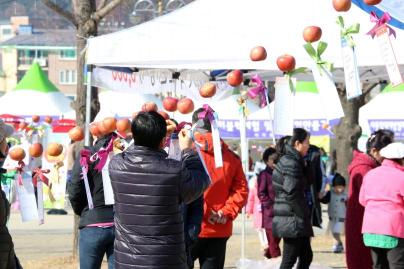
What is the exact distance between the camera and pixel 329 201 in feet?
49.9

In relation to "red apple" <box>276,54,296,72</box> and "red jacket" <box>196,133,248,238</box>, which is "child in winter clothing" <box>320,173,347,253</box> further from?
"red apple" <box>276,54,296,72</box>

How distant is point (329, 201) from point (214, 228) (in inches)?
295

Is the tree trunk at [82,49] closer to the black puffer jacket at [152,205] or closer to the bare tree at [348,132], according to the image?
the bare tree at [348,132]

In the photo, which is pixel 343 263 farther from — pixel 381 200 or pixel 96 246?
pixel 96 246

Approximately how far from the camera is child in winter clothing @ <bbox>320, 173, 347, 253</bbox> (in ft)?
49.3

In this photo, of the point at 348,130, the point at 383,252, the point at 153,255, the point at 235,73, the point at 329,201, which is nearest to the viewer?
the point at 153,255

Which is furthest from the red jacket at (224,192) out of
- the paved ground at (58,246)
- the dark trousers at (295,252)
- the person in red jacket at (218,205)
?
the paved ground at (58,246)

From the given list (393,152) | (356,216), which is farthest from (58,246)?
(393,152)

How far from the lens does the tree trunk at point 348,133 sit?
17.5m

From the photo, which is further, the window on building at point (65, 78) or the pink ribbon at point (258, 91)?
the window on building at point (65, 78)

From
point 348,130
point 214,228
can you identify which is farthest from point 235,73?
point 348,130

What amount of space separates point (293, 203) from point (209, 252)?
2282 millimetres

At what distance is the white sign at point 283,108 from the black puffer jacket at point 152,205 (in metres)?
2.20

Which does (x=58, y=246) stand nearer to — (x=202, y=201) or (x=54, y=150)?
(x=54, y=150)
